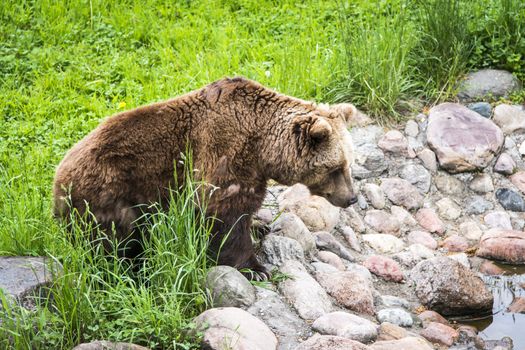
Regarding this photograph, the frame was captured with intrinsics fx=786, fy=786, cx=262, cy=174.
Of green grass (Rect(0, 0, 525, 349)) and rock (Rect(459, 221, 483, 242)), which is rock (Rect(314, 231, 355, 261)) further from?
green grass (Rect(0, 0, 525, 349))

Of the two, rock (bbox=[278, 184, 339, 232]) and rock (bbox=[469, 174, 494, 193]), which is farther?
rock (bbox=[469, 174, 494, 193])

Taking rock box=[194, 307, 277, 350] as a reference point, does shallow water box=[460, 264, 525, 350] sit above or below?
below

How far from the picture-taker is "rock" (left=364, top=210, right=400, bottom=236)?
6949mm

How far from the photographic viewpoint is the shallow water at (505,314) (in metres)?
5.56

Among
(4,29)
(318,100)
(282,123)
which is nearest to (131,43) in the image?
(4,29)

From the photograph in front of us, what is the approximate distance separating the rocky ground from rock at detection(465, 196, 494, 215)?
0.04ft

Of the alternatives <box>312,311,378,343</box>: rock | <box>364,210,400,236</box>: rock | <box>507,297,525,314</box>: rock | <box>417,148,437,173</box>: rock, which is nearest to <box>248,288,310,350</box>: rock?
<box>312,311,378,343</box>: rock

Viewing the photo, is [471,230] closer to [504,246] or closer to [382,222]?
[504,246]

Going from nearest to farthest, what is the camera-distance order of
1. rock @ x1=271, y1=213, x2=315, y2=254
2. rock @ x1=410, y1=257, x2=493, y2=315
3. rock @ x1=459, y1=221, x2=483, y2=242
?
rock @ x1=410, y1=257, x2=493, y2=315 → rock @ x1=271, y1=213, x2=315, y2=254 → rock @ x1=459, y1=221, x2=483, y2=242

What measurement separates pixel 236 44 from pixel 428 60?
6.70ft

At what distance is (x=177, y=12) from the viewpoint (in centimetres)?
931

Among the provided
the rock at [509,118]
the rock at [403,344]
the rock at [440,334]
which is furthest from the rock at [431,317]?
the rock at [509,118]

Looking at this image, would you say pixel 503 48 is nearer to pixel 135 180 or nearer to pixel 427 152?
pixel 427 152

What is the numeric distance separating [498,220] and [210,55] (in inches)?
134
